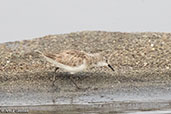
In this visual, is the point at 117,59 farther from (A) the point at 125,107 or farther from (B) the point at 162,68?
(A) the point at 125,107

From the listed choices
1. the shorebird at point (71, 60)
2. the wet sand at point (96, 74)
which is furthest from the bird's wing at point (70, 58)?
the wet sand at point (96, 74)

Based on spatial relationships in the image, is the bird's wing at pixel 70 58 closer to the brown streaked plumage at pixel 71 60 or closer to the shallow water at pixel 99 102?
the brown streaked plumage at pixel 71 60

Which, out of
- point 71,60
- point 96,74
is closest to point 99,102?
point 71,60

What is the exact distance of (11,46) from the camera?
659 inches

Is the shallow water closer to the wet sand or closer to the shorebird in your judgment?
the wet sand

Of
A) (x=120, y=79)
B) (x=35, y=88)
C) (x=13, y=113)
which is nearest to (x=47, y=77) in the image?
(x=35, y=88)

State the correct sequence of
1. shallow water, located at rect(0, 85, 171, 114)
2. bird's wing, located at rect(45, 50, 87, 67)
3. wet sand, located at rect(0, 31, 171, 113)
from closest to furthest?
1. shallow water, located at rect(0, 85, 171, 114)
2. wet sand, located at rect(0, 31, 171, 113)
3. bird's wing, located at rect(45, 50, 87, 67)

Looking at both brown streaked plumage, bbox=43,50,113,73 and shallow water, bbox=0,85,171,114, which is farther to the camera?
brown streaked plumage, bbox=43,50,113,73

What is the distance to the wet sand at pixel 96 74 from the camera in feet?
40.8

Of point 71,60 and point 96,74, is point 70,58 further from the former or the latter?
point 96,74

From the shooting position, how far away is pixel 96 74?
1438 centimetres

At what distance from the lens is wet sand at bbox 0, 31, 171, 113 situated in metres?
12.4

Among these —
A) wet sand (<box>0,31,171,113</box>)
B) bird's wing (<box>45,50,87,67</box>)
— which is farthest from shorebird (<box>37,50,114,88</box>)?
wet sand (<box>0,31,171,113</box>)

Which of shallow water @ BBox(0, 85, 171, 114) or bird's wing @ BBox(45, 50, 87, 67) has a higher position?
bird's wing @ BBox(45, 50, 87, 67)
